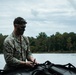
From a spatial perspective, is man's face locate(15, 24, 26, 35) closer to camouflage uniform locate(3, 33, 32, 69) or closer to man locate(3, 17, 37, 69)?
man locate(3, 17, 37, 69)

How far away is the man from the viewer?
655 centimetres

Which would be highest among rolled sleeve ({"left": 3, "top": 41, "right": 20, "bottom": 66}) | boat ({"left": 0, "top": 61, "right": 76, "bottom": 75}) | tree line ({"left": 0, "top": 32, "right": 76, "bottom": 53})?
rolled sleeve ({"left": 3, "top": 41, "right": 20, "bottom": 66})

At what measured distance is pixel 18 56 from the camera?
22.0ft

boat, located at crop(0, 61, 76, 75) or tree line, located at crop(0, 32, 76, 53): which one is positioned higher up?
boat, located at crop(0, 61, 76, 75)

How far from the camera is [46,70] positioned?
6.13 metres

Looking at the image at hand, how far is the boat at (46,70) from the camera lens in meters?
6.09

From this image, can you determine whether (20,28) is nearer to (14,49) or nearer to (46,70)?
(14,49)

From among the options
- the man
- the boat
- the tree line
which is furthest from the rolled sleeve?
the tree line

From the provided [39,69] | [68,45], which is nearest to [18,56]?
[39,69]

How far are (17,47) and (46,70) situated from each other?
2.52 feet

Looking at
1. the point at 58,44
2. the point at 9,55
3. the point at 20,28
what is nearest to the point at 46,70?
the point at 9,55

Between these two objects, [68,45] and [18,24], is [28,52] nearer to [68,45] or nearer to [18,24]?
[18,24]

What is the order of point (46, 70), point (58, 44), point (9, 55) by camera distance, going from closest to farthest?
point (46, 70) < point (9, 55) < point (58, 44)

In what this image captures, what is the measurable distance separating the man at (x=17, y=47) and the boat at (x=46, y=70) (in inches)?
5.8
